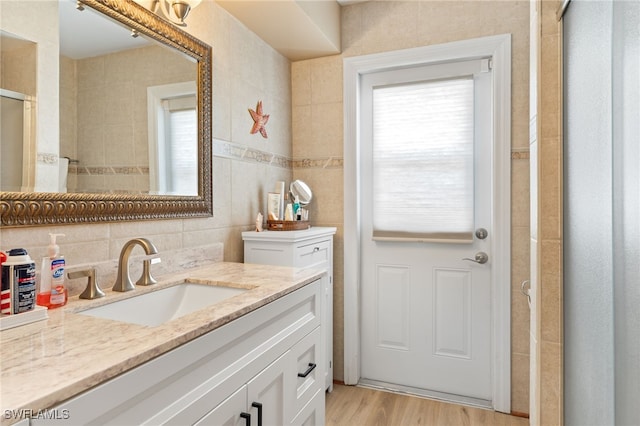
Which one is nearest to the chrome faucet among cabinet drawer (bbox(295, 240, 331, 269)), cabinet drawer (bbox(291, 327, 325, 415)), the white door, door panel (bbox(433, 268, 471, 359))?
cabinet drawer (bbox(291, 327, 325, 415))

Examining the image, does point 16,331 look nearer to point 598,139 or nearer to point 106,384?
point 106,384

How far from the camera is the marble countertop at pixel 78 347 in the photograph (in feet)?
1.83

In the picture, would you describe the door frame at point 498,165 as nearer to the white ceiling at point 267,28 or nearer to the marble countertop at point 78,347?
the white ceiling at point 267,28

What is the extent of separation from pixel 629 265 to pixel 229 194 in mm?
1591

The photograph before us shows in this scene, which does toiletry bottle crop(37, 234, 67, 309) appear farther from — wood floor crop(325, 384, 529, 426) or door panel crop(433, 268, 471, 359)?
door panel crop(433, 268, 471, 359)

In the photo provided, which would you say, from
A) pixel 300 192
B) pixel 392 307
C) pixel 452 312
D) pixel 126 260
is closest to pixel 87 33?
pixel 126 260

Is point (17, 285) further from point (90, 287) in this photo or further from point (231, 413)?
point (231, 413)

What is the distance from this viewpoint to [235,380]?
938 mm

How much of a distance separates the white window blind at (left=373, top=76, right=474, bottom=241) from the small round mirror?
0.44 metres

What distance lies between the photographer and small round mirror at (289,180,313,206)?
2281 millimetres

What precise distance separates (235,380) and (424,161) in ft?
5.75

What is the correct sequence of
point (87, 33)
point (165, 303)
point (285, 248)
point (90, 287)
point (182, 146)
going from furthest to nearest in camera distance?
point (285, 248), point (182, 146), point (165, 303), point (87, 33), point (90, 287)

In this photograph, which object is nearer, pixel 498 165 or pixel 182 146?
pixel 182 146

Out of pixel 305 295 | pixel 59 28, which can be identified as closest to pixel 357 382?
pixel 305 295
